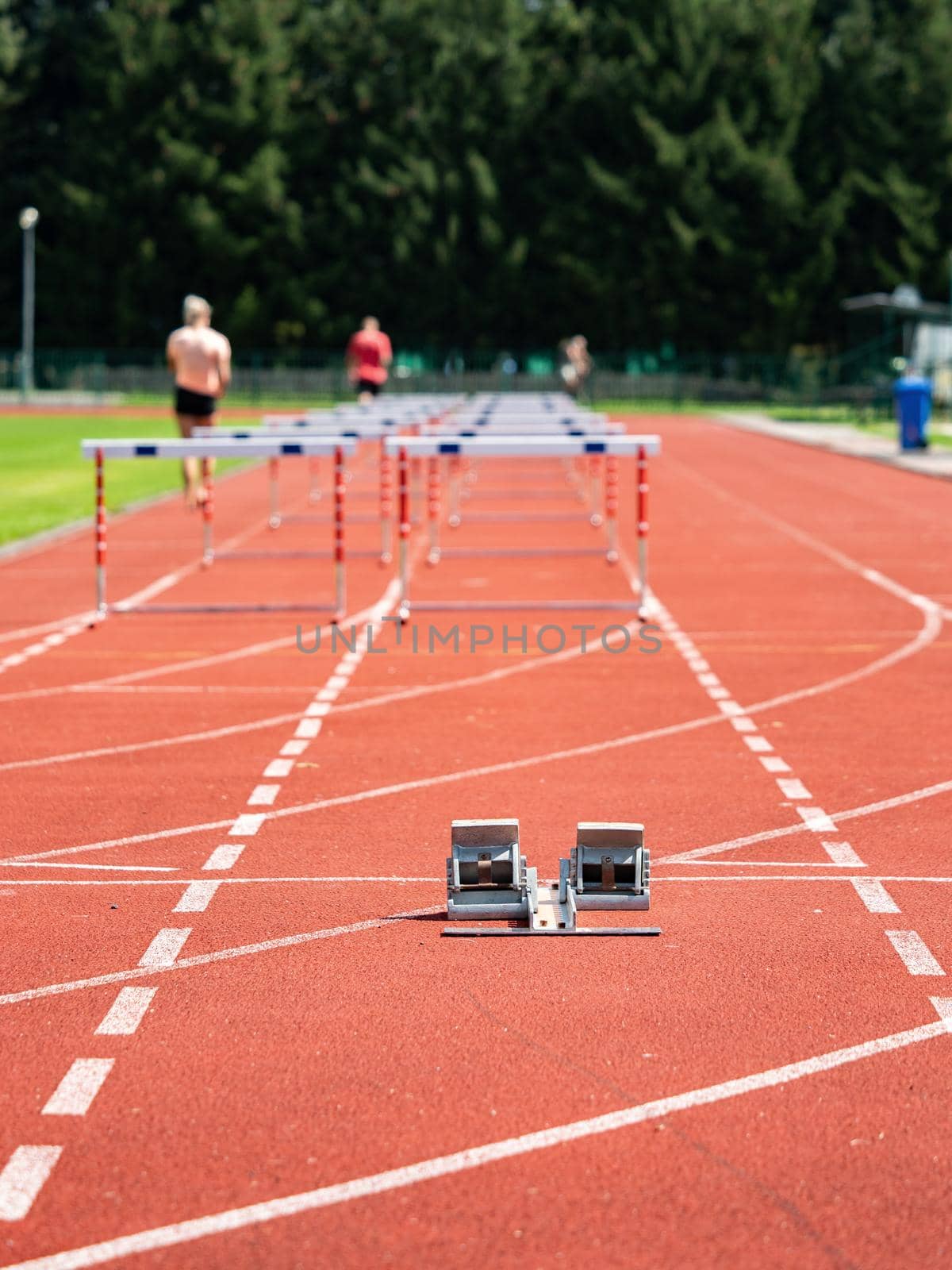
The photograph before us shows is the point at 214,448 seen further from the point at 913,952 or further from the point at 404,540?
the point at 913,952

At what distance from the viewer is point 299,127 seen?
273 ft

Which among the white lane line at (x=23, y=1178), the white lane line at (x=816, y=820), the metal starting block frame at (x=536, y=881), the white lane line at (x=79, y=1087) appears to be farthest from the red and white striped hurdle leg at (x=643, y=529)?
the white lane line at (x=23, y=1178)

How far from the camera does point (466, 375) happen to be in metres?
80.3

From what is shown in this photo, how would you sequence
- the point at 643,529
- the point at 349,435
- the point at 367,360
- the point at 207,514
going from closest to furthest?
1. the point at 643,529
2. the point at 207,514
3. the point at 349,435
4. the point at 367,360

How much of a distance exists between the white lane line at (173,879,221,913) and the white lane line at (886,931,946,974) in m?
2.14

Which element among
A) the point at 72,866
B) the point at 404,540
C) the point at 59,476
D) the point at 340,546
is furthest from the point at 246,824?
the point at 59,476

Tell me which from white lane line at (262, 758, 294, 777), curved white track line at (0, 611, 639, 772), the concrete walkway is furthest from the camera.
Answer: the concrete walkway

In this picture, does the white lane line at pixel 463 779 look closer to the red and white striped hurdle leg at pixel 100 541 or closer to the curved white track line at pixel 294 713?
the curved white track line at pixel 294 713

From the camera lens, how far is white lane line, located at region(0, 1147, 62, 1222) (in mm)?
4430

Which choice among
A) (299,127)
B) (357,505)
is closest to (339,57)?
(299,127)

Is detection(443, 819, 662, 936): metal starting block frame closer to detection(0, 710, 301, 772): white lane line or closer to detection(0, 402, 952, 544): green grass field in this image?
detection(0, 710, 301, 772): white lane line

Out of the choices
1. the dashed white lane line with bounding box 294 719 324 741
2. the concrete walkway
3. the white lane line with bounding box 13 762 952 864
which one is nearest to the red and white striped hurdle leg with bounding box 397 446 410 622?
the dashed white lane line with bounding box 294 719 324 741

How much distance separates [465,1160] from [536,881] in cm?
226

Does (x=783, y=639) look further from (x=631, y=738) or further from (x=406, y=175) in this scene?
(x=406, y=175)
